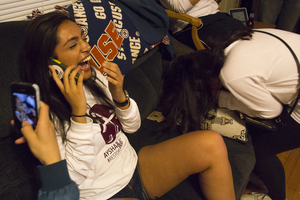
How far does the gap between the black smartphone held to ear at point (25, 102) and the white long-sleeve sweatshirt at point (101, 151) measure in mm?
140

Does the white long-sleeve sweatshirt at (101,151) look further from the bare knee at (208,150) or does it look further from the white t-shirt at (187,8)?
the white t-shirt at (187,8)

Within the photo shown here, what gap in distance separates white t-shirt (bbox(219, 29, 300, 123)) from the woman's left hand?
0.54 metres

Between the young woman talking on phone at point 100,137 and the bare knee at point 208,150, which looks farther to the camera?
the bare knee at point 208,150

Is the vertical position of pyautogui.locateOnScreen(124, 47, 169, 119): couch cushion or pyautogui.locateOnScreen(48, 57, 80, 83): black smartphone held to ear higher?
pyautogui.locateOnScreen(48, 57, 80, 83): black smartphone held to ear

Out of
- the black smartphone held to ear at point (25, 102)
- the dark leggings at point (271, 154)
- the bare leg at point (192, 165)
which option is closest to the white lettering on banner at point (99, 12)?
the black smartphone held to ear at point (25, 102)

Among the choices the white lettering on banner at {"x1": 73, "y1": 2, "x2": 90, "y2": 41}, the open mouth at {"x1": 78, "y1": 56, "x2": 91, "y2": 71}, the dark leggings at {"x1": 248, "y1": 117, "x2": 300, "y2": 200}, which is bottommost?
the dark leggings at {"x1": 248, "y1": 117, "x2": 300, "y2": 200}

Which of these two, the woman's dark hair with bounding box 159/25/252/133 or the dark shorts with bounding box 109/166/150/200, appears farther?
the woman's dark hair with bounding box 159/25/252/133

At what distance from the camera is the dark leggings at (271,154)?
120 centimetres

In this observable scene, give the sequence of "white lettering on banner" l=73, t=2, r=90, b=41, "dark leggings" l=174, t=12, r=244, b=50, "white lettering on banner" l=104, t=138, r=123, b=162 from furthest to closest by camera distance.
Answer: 1. "dark leggings" l=174, t=12, r=244, b=50
2. "white lettering on banner" l=73, t=2, r=90, b=41
3. "white lettering on banner" l=104, t=138, r=123, b=162

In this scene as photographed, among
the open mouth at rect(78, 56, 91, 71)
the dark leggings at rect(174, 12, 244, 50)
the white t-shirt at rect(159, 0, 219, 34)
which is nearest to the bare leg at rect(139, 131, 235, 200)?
the open mouth at rect(78, 56, 91, 71)

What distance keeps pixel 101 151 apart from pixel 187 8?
161 cm

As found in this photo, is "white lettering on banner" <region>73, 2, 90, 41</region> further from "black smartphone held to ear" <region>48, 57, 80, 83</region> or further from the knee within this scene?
the knee

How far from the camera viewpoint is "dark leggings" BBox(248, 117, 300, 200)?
1.20 meters

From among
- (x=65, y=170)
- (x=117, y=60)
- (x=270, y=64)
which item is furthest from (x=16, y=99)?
(x=270, y=64)
